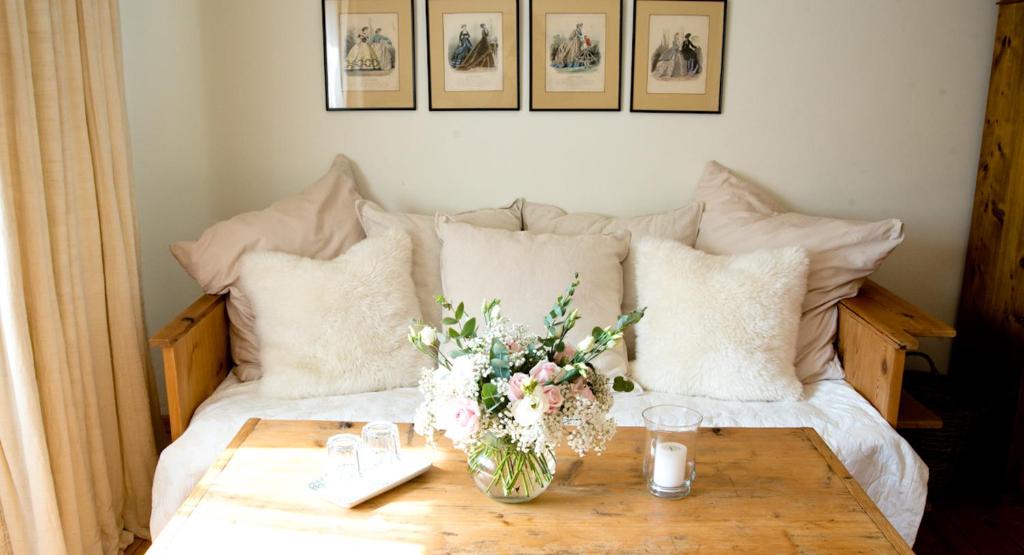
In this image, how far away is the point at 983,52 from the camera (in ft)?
9.45

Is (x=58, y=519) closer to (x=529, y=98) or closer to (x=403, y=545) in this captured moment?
(x=403, y=545)

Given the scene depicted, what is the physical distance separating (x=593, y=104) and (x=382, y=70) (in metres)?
0.77

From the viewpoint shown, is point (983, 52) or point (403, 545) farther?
point (983, 52)

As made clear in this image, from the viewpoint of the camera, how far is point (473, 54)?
9.50 ft

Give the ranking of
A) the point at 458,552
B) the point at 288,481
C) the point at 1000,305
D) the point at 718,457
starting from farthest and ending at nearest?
1. the point at 1000,305
2. the point at 718,457
3. the point at 288,481
4. the point at 458,552

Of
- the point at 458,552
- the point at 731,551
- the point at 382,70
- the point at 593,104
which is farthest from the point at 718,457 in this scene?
the point at 382,70

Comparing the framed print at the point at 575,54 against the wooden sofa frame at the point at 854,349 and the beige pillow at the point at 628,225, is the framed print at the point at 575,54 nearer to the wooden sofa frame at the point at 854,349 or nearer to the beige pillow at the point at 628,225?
the beige pillow at the point at 628,225

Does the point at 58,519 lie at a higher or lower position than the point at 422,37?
lower

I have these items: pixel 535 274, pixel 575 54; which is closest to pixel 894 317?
pixel 535 274

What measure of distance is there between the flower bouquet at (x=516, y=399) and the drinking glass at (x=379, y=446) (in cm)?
13

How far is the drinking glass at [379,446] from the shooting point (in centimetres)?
170

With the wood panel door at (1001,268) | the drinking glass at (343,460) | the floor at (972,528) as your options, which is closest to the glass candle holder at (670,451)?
the drinking glass at (343,460)

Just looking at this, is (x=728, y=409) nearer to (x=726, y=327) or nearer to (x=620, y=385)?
(x=726, y=327)

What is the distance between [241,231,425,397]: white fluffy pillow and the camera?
2387 millimetres
